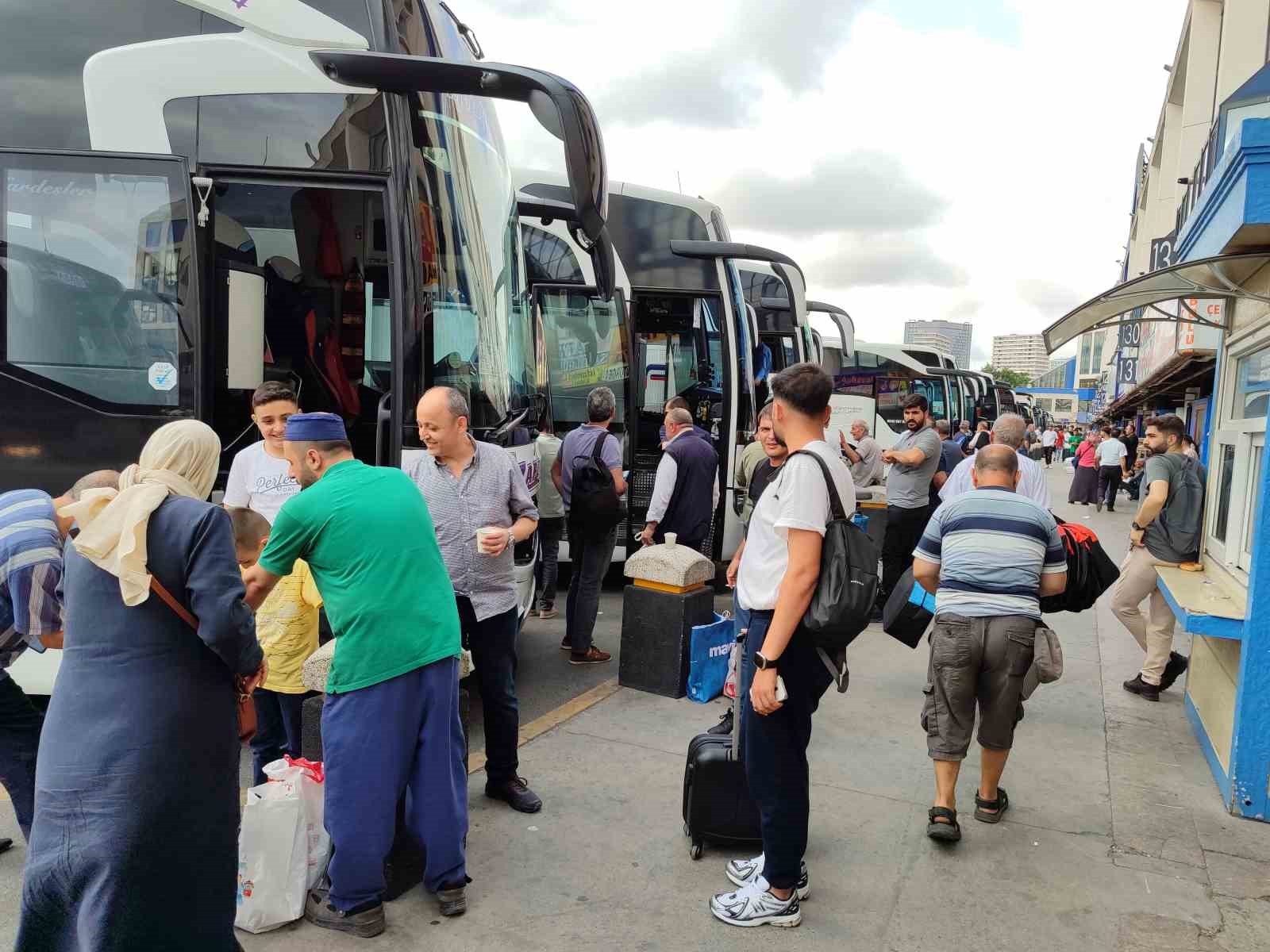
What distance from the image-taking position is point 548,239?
9344 millimetres

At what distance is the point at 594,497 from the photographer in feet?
20.9

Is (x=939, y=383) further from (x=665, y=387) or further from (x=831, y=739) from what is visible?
(x=831, y=739)

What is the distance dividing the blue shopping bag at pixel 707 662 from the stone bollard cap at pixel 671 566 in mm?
317

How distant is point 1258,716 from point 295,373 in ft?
16.2

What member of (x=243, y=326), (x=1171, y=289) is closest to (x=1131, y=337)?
(x=1171, y=289)

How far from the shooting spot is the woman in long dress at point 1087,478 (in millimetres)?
21438

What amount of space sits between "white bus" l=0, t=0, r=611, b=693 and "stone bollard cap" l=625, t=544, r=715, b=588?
2.00m

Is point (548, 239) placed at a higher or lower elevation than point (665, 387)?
higher

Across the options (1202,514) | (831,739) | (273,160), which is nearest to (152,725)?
(273,160)

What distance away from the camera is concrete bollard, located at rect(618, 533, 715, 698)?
19.4 ft

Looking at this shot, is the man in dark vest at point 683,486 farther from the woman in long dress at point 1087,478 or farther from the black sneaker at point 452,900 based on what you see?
the woman in long dress at point 1087,478

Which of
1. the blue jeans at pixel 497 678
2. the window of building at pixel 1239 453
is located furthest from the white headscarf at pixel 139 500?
the window of building at pixel 1239 453

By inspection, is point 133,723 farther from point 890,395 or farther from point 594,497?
point 890,395

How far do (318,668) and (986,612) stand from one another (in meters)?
2.78
